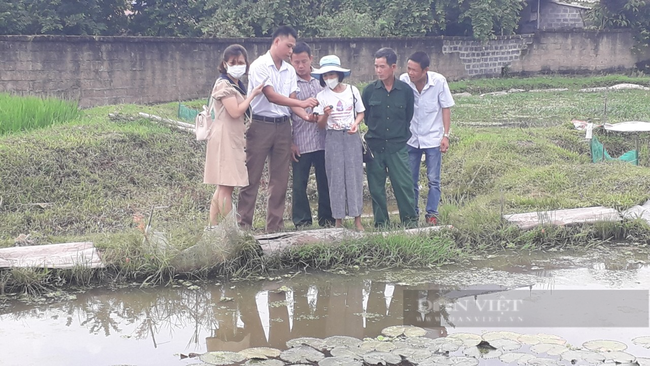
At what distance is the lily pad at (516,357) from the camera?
3.88 meters

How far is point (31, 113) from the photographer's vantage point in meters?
8.80

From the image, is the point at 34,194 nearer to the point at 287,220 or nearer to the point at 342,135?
the point at 287,220

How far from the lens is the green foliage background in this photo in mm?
14578

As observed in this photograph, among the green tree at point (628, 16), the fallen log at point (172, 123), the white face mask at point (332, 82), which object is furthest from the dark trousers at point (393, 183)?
the green tree at point (628, 16)

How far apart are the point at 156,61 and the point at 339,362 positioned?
1204 cm

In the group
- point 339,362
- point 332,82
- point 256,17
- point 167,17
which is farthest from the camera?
point 256,17

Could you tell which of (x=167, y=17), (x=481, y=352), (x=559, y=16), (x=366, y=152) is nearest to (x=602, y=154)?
(x=366, y=152)

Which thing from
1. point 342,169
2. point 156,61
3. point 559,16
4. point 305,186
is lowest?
point 305,186

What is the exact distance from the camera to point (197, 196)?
7.46 metres

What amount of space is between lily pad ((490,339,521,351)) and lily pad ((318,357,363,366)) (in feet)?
2.57

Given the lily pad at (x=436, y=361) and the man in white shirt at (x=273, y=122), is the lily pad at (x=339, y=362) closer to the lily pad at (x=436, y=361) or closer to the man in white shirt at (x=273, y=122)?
the lily pad at (x=436, y=361)

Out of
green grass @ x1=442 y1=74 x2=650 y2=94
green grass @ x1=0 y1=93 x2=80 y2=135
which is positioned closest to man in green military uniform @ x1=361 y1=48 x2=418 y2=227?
green grass @ x1=0 y1=93 x2=80 y2=135

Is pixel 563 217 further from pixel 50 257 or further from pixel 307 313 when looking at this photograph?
pixel 50 257

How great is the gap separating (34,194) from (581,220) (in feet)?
16.1
